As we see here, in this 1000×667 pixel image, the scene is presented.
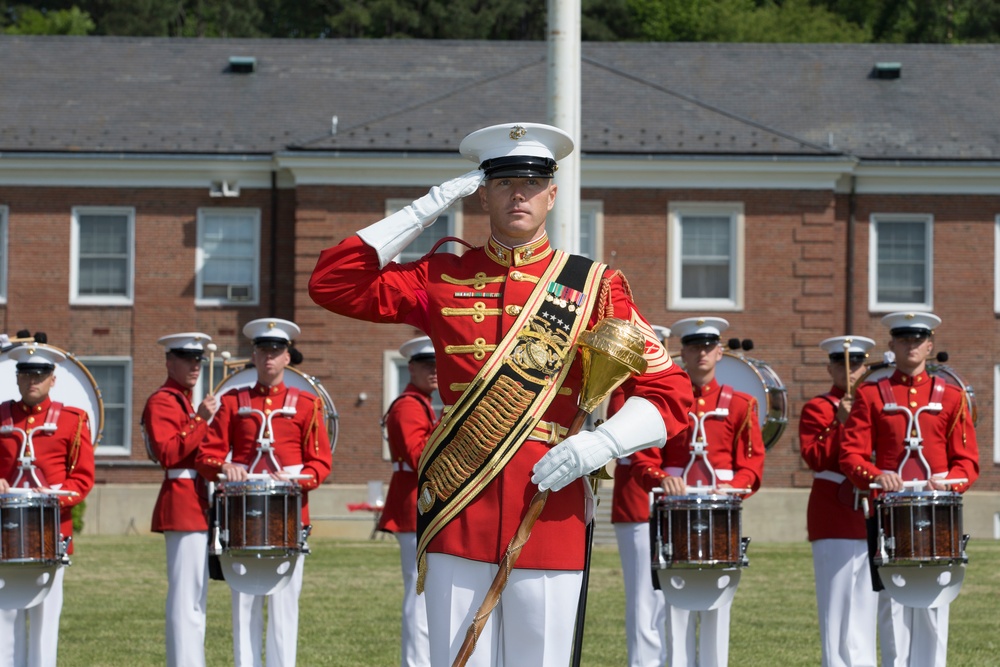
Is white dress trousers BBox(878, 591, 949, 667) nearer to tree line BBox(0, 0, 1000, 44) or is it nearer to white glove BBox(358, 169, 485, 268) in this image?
white glove BBox(358, 169, 485, 268)

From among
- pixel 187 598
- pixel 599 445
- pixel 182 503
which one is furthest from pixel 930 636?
pixel 599 445

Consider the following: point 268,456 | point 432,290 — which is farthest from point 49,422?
point 432,290

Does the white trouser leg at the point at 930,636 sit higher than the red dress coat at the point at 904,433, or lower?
lower

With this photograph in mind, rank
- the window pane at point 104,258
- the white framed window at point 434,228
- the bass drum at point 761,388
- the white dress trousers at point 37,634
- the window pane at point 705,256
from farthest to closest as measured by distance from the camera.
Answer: the window pane at point 104,258 < the window pane at point 705,256 < the white framed window at point 434,228 < the bass drum at point 761,388 < the white dress trousers at point 37,634

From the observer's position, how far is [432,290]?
19.5 ft

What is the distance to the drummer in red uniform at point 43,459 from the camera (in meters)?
10.4

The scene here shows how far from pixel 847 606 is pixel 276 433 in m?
3.89

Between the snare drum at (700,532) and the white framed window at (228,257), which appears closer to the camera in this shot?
the snare drum at (700,532)

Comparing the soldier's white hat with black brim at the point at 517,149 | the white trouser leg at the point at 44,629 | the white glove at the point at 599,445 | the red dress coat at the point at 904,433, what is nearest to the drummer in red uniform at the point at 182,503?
the white trouser leg at the point at 44,629

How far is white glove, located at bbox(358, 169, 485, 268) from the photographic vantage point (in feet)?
19.2

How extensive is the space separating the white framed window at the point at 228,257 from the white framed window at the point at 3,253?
3.65 m

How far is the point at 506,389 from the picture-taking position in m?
5.72

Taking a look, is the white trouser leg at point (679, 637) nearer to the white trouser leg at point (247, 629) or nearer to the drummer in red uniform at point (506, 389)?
the white trouser leg at point (247, 629)

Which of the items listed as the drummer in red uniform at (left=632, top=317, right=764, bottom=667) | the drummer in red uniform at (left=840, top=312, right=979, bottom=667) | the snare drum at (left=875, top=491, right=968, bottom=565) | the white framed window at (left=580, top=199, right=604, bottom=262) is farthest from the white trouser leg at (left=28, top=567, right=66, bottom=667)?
the white framed window at (left=580, top=199, right=604, bottom=262)
